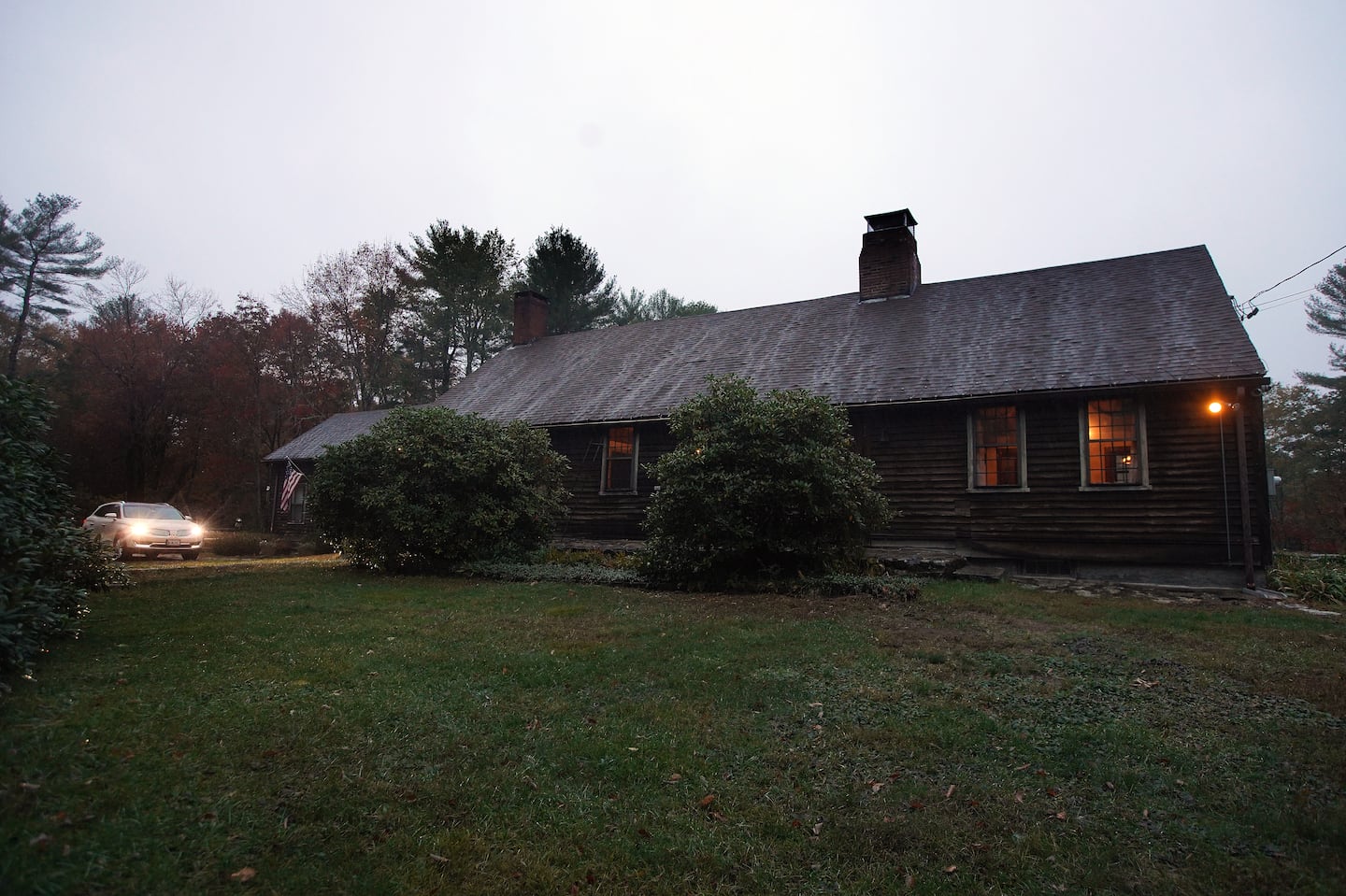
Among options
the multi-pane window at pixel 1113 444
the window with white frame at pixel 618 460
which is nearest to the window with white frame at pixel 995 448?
the multi-pane window at pixel 1113 444

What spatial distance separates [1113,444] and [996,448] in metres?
1.92

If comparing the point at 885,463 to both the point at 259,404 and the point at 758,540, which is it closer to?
the point at 758,540

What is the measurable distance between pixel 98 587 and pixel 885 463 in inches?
518

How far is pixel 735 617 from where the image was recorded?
823 centimetres

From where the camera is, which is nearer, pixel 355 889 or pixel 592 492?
pixel 355 889

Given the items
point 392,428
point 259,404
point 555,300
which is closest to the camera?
point 392,428

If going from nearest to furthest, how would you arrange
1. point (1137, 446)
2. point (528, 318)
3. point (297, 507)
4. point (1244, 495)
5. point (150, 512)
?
point (1244, 495), point (1137, 446), point (150, 512), point (528, 318), point (297, 507)

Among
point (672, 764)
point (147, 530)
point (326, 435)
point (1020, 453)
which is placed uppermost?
point (326, 435)

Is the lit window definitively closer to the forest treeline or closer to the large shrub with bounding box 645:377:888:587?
the forest treeline

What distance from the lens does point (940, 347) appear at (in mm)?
15367

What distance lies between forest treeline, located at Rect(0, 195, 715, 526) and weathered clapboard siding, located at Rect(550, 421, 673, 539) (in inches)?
888

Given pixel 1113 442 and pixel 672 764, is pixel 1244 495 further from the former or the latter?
pixel 672 764

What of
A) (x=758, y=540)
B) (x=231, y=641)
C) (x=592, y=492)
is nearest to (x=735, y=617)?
(x=758, y=540)

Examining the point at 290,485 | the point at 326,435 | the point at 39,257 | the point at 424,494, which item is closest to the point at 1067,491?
the point at 424,494
